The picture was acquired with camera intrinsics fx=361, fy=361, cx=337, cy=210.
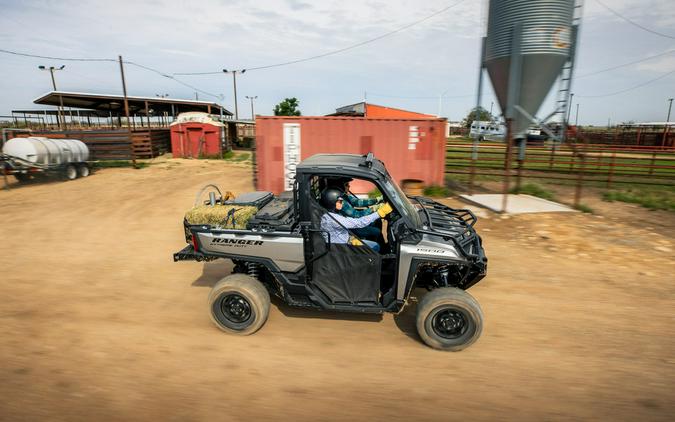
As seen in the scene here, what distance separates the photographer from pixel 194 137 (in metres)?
27.0

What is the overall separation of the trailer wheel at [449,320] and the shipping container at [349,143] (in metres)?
8.84

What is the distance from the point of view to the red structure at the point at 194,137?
1051 inches

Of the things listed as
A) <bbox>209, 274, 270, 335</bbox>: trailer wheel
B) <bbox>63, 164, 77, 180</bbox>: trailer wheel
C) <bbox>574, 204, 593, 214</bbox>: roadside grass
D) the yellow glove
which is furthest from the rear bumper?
<bbox>63, 164, 77, 180</bbox>: trailer wheel

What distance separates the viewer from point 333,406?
335 centimetres

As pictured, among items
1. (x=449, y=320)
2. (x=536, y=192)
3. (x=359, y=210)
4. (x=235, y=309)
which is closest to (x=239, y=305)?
→ (x=235, y=309)

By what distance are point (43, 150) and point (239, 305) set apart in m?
16.4

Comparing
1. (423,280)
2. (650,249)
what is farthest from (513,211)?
(423,280)

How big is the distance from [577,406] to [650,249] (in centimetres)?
607

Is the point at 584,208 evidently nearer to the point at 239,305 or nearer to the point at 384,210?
the point at 384,210

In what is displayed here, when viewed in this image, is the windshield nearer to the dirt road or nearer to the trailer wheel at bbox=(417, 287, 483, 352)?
the trailer wheel at bbox=(417, 287, 483, 352)

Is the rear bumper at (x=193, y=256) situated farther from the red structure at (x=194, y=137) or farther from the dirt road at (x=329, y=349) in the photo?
the red structure at (x=194, y=137)

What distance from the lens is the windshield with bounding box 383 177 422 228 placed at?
4.19 metres

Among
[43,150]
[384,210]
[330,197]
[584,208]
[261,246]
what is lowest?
[584,208]

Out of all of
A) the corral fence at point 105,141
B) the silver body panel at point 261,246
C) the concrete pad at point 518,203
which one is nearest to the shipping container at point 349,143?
the concrete pad at point 518,203
